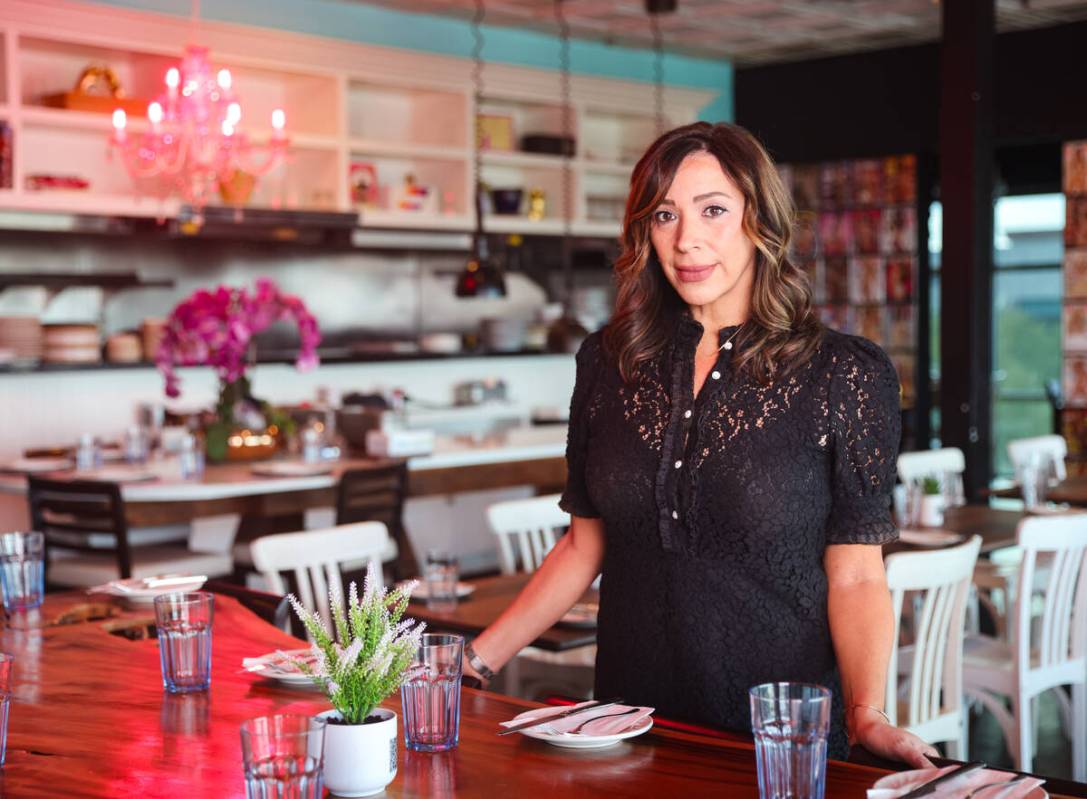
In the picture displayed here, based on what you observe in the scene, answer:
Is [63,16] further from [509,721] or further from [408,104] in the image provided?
[509,721]

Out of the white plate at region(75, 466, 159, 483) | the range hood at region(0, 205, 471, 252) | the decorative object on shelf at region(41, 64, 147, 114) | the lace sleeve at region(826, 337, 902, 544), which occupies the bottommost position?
the white plate at region(75, 466, 159, 483)

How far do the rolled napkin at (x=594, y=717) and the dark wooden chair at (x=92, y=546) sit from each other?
3403mm

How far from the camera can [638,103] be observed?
10008mm

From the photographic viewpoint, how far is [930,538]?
14.9ft

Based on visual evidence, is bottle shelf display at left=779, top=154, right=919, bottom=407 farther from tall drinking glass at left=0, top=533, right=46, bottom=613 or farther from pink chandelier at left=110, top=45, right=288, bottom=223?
tall drinking glass at left=0, top=533, right=46, bottom=613

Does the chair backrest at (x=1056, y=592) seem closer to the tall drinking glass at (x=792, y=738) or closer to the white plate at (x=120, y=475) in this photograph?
the tall drinking glass at (x=792, y=738)

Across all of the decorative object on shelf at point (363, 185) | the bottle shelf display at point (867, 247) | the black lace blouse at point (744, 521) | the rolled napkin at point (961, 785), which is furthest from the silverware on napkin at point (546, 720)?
the bottle shelf display at point (867, 247)

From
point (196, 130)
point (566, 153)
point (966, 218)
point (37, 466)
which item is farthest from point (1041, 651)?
point (566, 153)

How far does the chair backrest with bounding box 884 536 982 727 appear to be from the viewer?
3.37 meters

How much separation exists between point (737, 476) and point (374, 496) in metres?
3.48

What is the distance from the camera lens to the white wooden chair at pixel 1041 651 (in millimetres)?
3979

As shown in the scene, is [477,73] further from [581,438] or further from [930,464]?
[581,438]

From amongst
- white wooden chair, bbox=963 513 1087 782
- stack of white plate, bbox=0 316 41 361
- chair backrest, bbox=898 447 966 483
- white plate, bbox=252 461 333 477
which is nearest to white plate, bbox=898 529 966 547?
white wooden chair, bbox=963 513 1087 782

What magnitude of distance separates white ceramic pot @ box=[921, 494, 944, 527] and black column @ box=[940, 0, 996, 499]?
8.90 feet
